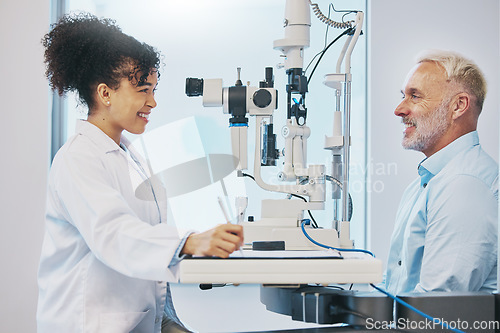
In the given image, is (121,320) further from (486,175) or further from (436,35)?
(436,35)

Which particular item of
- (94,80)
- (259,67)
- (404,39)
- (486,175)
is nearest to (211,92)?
(94,80)

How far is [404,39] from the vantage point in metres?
3.15

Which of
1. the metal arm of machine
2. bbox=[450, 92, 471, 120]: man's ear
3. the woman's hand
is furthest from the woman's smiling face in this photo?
bbox=[450, 92, 471, 120]: man's ear

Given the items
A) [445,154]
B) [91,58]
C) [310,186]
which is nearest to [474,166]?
[445,154]

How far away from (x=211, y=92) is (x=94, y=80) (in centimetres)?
31

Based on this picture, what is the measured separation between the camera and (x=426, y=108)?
1712 mm

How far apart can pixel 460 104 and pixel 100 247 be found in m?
1.25

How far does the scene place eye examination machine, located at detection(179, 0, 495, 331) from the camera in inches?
36.7

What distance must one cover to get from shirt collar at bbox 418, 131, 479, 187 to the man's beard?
9cm

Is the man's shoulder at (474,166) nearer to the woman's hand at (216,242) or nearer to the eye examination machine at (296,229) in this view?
the eye examination machine at (296,229)

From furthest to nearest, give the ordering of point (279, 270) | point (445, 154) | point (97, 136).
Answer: point (445, 154) → point (97, 136) → point (279, 270)

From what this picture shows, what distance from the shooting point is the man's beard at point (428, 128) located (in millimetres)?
1678

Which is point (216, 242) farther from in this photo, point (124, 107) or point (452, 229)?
point (452, 229)

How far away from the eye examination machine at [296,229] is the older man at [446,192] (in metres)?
0.23
